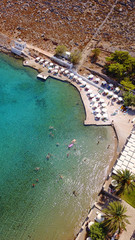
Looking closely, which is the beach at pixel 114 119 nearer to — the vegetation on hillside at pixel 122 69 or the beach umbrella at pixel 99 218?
the vegetation on hillside at pixel 122 69

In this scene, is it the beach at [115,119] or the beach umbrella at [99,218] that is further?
the beach at [115,119]

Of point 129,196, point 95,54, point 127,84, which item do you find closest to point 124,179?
point 129,196

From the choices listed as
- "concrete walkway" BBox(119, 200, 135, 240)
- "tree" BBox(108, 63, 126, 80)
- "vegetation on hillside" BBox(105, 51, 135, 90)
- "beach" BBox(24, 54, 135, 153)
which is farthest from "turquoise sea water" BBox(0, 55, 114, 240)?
"vegetation on hillside" BBox(105, 51, 135, 90)

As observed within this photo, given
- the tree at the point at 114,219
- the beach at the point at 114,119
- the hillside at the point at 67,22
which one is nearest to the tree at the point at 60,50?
the hillside at the point at 67,22

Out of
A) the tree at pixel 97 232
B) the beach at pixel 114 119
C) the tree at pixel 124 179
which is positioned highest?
the beach at pixel 114 119

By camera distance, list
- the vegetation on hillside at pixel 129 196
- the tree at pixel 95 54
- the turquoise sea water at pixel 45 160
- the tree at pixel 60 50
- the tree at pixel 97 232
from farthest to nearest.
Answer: the tree at pixel 95 54 < the tree at pixel 60 50 < the vegetation on hillside at pixel 129 196 < the turquoise sea water at pixel 45 160 < the tree at pixel 97 232

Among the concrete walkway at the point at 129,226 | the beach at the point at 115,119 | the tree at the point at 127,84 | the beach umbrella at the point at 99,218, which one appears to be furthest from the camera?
the tree at the point at 127,84

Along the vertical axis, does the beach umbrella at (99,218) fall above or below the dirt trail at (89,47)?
A: below

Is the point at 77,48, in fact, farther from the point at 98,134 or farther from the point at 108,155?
the point at 108,155

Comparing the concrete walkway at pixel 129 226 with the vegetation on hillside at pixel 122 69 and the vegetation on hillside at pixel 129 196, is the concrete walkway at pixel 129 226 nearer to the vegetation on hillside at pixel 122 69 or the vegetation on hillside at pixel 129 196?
the vegetation on hillside at pixel 129 196
